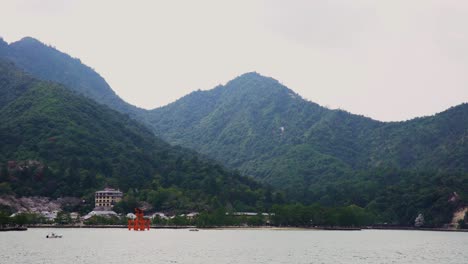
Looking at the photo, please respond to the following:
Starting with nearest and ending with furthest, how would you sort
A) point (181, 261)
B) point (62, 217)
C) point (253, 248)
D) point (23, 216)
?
point (181, 261)
point (253, 248)
point (23, 216)
point (62, 217)

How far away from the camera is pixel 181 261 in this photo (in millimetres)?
94812

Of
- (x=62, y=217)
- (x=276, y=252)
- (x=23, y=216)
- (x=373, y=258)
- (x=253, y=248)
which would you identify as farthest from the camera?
(x=62, y=217)

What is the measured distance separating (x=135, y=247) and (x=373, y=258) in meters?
42.3

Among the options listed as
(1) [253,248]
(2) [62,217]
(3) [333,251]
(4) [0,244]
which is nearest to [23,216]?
(2) [62,217]

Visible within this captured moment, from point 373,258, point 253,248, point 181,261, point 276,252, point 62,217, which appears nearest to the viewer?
point 181,261

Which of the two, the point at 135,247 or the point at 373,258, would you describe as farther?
the point at 135,247

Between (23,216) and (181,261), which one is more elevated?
(23,216)

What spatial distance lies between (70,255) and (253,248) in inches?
1419

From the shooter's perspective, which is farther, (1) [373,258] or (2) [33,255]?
(1) [373,258]

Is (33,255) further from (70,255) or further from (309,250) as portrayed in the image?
(309,250)

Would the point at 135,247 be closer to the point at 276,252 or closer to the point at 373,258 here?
the point at 276,252

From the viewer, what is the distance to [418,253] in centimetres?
12119

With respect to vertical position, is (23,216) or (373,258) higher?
(23,216)

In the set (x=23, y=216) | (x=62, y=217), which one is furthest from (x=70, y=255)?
(x=62, y=217)
